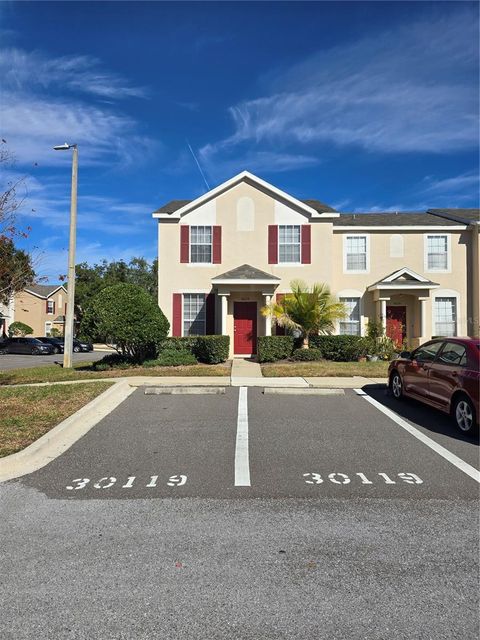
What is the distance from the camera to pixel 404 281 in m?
18.2

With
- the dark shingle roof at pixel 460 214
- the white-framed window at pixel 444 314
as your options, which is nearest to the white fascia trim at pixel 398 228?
the dark shingle roof at pixel 460 214

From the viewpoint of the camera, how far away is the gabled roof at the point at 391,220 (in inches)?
755

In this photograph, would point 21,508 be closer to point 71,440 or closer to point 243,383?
point 71,440

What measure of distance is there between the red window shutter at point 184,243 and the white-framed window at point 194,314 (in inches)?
61.3

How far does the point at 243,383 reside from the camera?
10906mm

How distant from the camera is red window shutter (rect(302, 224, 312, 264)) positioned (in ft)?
60.1

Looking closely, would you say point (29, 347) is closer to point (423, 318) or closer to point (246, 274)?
point (246, 274)

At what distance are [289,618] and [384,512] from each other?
1.77 meters

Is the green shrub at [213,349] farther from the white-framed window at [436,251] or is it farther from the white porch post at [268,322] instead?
the white-framed window at [436,251]

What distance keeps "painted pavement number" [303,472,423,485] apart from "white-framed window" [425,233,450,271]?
16137 mm

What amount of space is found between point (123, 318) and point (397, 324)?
39.6 feet

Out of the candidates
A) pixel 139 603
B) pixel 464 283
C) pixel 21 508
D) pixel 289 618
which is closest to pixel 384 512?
pixel 289 618

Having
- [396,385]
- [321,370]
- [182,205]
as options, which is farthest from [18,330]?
[396,385]

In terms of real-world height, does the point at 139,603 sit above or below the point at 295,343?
below
